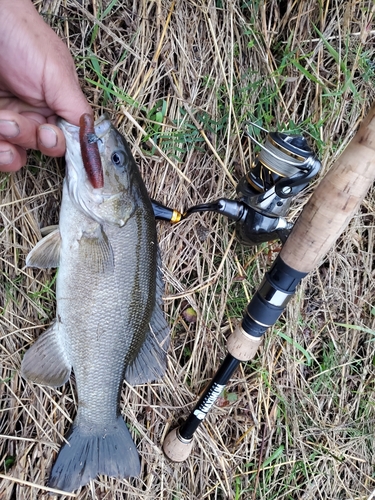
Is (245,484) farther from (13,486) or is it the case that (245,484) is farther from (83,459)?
(13,486)

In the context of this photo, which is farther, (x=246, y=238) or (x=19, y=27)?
(x=246, y=238)

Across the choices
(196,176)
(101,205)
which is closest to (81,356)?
(101,205)


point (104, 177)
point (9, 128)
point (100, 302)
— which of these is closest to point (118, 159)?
point (104, 177)

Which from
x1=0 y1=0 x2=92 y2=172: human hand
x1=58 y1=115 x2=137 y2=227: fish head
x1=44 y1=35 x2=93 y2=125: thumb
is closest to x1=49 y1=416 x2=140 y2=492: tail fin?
x1=58 y1=115 x2=137 y2=227: fish head

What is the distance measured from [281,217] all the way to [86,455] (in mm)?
1387

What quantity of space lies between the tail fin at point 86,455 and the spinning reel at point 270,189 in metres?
1.00

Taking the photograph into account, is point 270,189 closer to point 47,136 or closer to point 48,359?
point 47,136

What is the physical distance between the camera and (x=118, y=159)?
168cm

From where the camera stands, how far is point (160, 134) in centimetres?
204

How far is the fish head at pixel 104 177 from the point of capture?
5.40ft

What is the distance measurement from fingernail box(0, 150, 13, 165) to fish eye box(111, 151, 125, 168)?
1.31 ft

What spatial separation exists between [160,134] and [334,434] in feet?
6.63

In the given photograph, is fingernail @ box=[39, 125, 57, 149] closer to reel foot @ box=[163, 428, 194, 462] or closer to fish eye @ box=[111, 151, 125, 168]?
fish eye @ box=[111, 151, 125, 168]

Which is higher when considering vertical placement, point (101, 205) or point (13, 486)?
point (101, 205)
